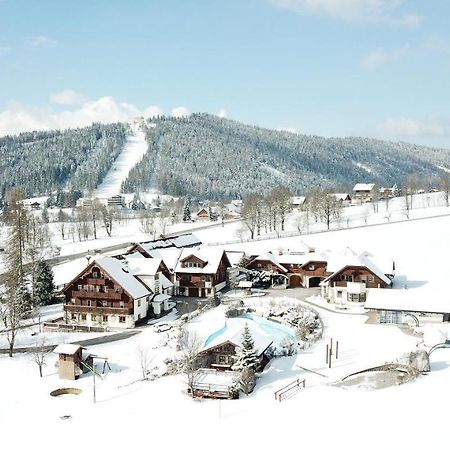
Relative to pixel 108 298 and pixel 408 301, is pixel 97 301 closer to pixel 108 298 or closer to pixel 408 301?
pixel 108 298

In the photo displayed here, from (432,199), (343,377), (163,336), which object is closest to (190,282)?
(163,336)

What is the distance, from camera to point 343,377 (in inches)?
1411

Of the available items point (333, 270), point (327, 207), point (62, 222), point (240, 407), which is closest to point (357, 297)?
point (333, 270)

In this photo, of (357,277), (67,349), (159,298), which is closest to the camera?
(67,349)

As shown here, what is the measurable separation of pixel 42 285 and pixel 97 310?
424 inches

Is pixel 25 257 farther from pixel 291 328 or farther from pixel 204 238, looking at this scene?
pixel 204 238

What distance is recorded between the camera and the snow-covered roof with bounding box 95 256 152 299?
5559 cm

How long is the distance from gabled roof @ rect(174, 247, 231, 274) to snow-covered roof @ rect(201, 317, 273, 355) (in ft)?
74.6

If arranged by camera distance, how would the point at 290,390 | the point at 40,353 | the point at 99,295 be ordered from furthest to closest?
the point at 99,295 → the point at 40,353 → the point at 290,390

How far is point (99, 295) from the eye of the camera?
56156 mm

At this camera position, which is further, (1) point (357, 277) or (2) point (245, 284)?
(2) point (245, 284)

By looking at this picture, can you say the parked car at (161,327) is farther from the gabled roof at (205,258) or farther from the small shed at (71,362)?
the gabled roof at (205,258)

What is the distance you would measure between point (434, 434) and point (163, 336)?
92.9 ft

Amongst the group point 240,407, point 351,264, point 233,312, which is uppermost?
point 351,264
